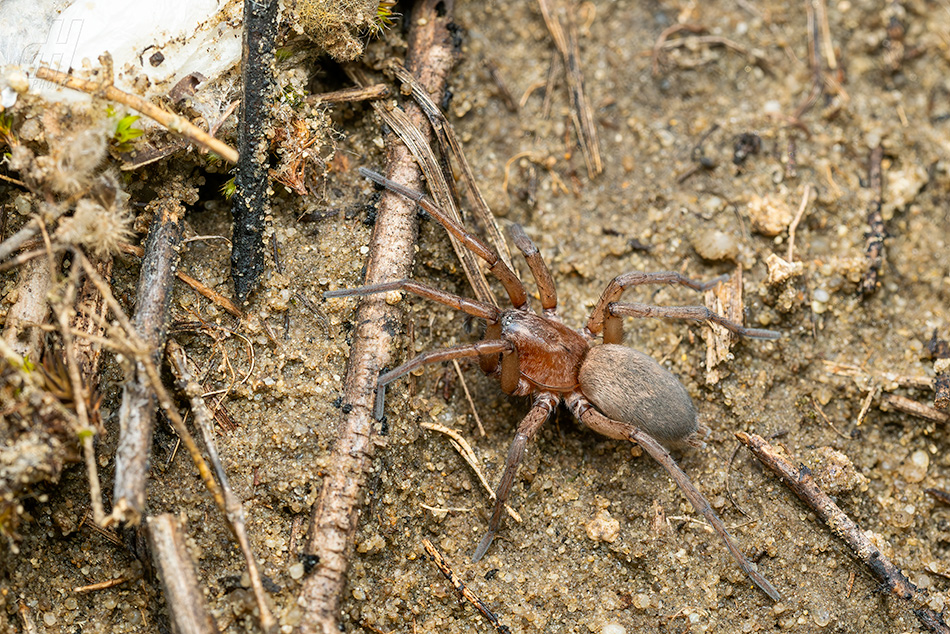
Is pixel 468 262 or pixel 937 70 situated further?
pixel 937 70

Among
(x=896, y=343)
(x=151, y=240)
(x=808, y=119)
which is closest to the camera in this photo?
(x=151, y=240)

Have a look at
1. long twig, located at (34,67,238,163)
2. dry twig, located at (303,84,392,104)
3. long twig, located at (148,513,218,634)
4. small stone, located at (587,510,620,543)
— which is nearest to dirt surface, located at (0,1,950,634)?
small stone, located at (587,510,620,543)

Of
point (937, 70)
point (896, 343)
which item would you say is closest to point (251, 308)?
point (896, 343)

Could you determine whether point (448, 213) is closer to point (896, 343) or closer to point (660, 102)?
point (660, 102)

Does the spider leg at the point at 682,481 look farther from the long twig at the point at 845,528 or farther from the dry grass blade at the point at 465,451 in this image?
the dry grass blade at the point at 465,451

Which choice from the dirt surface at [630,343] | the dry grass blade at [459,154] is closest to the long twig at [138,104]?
the dirt surface at [630,343]

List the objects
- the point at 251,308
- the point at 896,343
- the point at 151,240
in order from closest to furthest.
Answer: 1. the point at 151,240
2. the point at 251,308
3. the point at 896,343

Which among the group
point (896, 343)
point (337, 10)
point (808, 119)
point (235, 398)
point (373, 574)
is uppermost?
point (337, 10)
